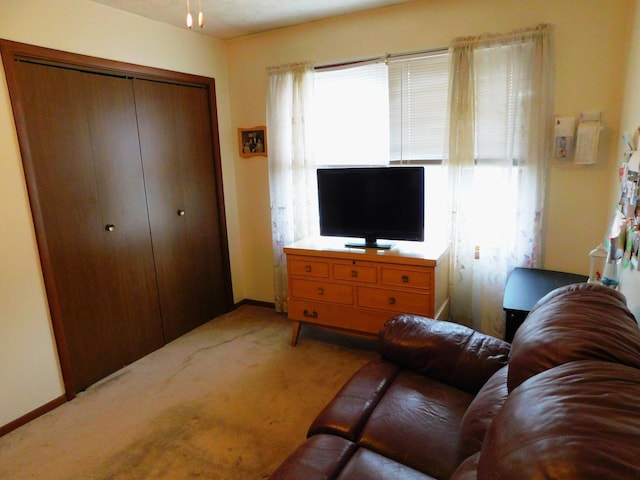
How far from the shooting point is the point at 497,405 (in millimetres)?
1312

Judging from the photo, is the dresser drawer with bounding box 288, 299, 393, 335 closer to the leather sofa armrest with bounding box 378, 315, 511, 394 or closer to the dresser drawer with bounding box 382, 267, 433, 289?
→ the dresser drawer with bounding box 382, 267, 433, 289

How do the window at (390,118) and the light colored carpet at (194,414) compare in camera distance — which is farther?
the window at (390,118)

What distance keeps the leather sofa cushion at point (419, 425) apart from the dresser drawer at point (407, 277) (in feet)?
2.75

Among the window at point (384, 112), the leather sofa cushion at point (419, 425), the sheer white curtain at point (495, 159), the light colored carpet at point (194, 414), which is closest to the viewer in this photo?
the leather sofa cushion at point (419, 425)

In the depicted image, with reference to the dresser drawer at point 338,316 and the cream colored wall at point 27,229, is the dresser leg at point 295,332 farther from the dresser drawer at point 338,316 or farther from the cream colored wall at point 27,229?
the cream colored wall at point 27,229

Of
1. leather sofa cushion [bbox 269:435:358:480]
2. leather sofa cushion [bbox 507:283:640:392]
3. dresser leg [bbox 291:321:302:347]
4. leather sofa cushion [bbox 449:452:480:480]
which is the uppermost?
leather sofa cushion [bbox 507:283:640:392]

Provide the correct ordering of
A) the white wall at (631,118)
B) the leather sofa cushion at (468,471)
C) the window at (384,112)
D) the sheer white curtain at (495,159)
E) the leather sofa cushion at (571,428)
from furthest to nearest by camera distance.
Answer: the window at (384,112) → the sheer white curtain at (495,159) → the white wall at (631,118) → the leather sofa cushion at (468,471) → the leather sofa cushion at (571,428)

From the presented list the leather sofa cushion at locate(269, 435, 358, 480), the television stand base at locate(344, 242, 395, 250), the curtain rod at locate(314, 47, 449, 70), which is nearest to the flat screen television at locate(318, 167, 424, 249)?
the television stand base at locate(344, 242, 395, 250)

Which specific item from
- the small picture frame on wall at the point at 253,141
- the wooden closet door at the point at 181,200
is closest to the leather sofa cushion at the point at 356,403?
the wooden closet door at the point at 181,200

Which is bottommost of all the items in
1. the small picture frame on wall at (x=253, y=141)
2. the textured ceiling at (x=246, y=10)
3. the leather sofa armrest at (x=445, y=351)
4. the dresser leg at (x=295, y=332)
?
the dresser leg at (x=295, y=332)

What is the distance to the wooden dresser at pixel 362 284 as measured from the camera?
2604 millimetres

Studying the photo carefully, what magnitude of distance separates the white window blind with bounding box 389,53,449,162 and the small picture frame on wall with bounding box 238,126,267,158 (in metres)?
1.19

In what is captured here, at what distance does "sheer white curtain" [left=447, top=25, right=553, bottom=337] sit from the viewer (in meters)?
2.53

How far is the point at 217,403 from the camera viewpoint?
247cm
